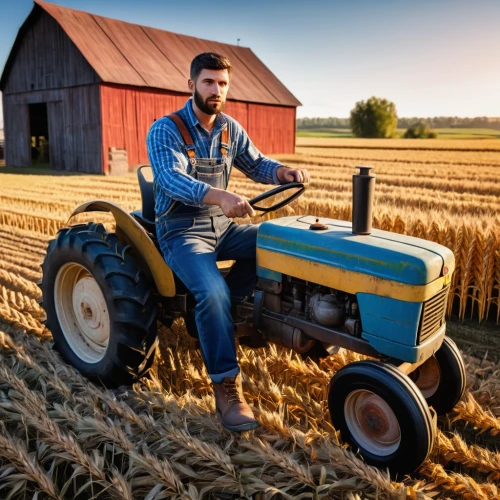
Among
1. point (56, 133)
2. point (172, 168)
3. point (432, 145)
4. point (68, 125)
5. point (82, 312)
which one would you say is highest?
point (68, 125)

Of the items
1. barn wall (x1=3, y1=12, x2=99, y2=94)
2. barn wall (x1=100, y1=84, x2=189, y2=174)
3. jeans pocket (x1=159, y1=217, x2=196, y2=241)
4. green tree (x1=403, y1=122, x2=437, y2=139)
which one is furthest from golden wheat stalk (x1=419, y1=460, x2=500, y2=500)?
green tree (x1=403, y1=122, x2=437, y2=139)

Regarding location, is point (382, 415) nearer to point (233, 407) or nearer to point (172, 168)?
point (233, 407)

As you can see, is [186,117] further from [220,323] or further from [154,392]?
[154,392]

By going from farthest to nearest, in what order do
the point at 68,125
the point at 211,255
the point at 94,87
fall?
1. the point at 68,125
2. the point at 94,87
3. the point at 211,255

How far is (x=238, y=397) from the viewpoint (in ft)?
9.71

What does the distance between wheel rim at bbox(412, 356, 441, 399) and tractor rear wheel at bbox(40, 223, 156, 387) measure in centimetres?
163

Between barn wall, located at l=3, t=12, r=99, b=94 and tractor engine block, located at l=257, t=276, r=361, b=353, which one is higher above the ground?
barn wall, located at l=3, t=12, r=99, b=94

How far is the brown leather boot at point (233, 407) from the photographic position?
2811 millimetres

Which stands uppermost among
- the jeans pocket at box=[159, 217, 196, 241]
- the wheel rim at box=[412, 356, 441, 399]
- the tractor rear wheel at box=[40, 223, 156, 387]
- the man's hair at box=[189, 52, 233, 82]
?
the man's hair at box=[189, 52, 233, 82]

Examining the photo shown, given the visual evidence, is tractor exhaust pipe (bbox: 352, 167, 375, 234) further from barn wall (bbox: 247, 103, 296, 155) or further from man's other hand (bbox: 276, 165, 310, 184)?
barn wall (bbox: 247, 103, 296, 155)

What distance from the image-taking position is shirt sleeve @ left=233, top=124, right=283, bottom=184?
3605 millimetres

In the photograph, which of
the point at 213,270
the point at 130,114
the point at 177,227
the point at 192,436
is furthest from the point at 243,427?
the point at 130,114

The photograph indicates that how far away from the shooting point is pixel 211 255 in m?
3.16

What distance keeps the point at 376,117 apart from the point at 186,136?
83.7m
